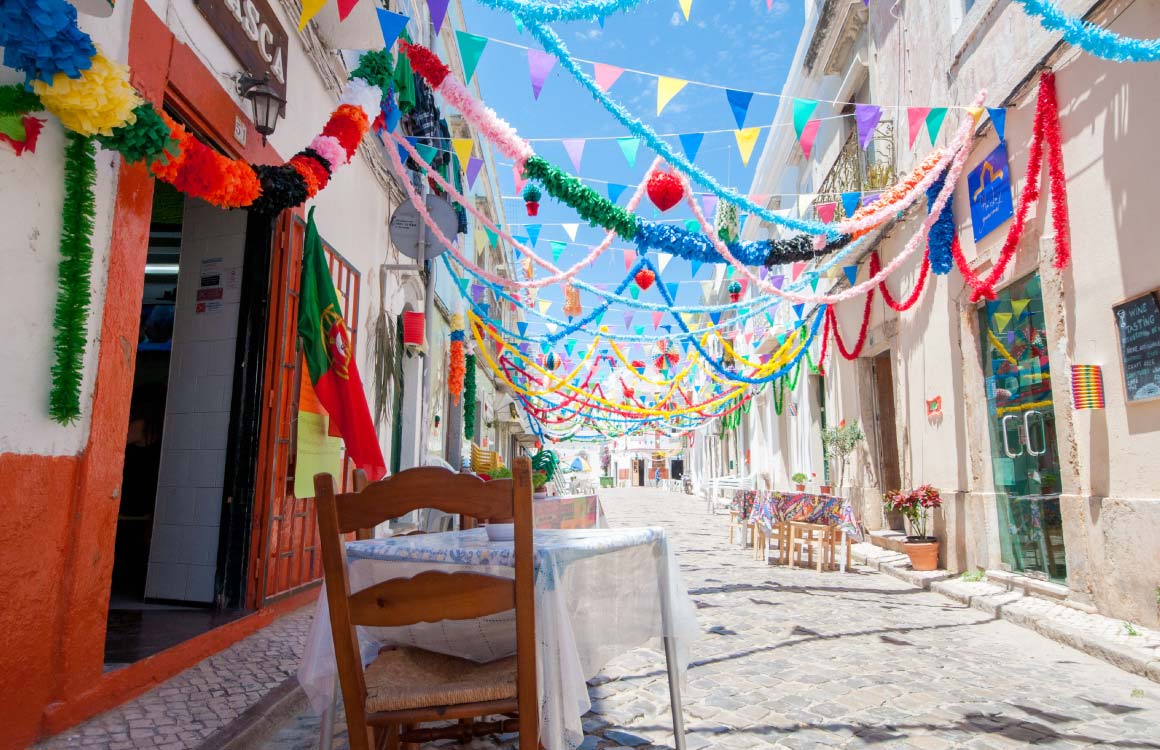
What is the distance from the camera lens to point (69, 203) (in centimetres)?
259

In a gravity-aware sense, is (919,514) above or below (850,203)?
below

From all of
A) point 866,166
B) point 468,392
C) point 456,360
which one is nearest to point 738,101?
point 866,166

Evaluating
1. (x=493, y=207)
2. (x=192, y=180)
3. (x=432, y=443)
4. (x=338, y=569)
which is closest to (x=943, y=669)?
(x=338, y=569)

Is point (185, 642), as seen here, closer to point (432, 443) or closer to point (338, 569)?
point (338, 569)

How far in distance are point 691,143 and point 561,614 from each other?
4756 millimetres

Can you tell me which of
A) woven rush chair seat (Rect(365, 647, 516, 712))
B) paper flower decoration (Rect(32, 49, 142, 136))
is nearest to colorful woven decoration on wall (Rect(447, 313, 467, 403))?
paper flower decoration (Rect(32, 49, 142, 136))

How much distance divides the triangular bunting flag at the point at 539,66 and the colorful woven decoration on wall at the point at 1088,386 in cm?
452

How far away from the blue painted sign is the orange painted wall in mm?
6437

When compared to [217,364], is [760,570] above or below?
below

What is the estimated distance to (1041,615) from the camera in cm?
476

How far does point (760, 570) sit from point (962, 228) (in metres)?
4.31

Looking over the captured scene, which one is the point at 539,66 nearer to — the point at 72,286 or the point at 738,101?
the point at 738,101

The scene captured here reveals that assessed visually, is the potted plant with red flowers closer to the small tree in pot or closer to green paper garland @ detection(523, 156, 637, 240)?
the small tree in pot

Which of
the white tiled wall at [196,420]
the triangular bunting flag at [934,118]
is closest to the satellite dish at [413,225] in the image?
the white tiled wall at [196,420]
